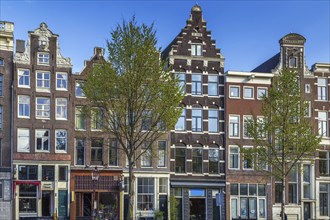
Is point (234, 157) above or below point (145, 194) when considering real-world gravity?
above

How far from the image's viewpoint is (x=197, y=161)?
2234 inches

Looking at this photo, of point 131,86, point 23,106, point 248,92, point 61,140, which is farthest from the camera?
point 248,92

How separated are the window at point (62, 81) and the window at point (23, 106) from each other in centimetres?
306

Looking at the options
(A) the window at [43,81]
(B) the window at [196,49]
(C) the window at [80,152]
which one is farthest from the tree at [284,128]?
(A) the window at [43,81]

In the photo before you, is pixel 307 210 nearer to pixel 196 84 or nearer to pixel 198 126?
pixel 198 126

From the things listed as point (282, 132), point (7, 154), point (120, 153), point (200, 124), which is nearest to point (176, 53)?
point (200, 124)

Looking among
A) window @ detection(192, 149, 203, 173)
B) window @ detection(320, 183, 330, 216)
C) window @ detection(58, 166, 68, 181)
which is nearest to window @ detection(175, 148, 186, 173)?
window @ detection(192, 149, 203, 173)

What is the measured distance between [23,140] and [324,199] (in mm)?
30984

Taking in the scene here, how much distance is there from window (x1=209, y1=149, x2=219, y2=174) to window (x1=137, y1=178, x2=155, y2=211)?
20.4 feet

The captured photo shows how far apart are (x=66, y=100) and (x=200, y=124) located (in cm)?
1348

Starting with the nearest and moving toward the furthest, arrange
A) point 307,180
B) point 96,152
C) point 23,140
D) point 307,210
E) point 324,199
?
→ point 23,140 → point 96,152 → point 307,210 → point 307,180 → point 324,199

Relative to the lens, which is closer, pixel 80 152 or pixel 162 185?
pixel 80 152

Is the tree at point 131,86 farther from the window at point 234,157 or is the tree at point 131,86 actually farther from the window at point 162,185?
the window at point 234,157

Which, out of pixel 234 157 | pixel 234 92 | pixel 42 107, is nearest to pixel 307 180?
pixel 234 157
